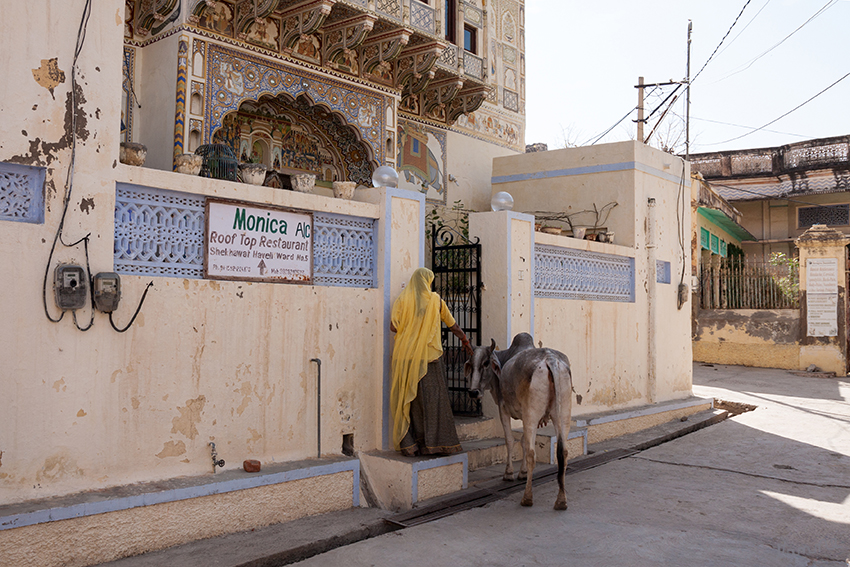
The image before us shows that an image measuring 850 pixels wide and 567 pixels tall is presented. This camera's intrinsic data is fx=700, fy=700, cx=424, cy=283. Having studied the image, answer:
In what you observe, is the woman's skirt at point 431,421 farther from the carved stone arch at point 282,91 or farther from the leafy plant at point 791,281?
the leafy plant at point 791,281

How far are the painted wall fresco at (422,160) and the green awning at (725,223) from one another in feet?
32.5

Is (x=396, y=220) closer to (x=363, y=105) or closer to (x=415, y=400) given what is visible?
(x=415, y=400)

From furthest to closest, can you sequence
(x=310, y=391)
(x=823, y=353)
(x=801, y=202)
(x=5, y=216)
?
(x=801, y=202)
(x=823, y=353)
(x=310, y=391)
(x=5, y=216)

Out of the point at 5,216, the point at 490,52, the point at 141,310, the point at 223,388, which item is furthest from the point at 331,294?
the point at 490,52

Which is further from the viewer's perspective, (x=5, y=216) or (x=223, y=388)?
(x=223, y=388)

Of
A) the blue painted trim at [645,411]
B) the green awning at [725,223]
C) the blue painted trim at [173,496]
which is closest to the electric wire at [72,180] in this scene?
the blue painted trim at [173,496]

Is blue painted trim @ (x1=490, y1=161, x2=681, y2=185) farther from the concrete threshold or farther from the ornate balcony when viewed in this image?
the concrete threshold

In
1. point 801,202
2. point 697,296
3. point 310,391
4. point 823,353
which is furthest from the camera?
point 801,202

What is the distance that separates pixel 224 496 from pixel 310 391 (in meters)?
1.06

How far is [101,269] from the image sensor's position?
4.11 metres

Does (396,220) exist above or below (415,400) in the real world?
above

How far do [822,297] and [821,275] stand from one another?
48 centimetres

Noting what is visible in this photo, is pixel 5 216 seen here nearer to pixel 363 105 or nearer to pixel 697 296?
pixel 363 105

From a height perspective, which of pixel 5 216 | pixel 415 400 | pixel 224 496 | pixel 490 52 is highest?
pixel 490 52
